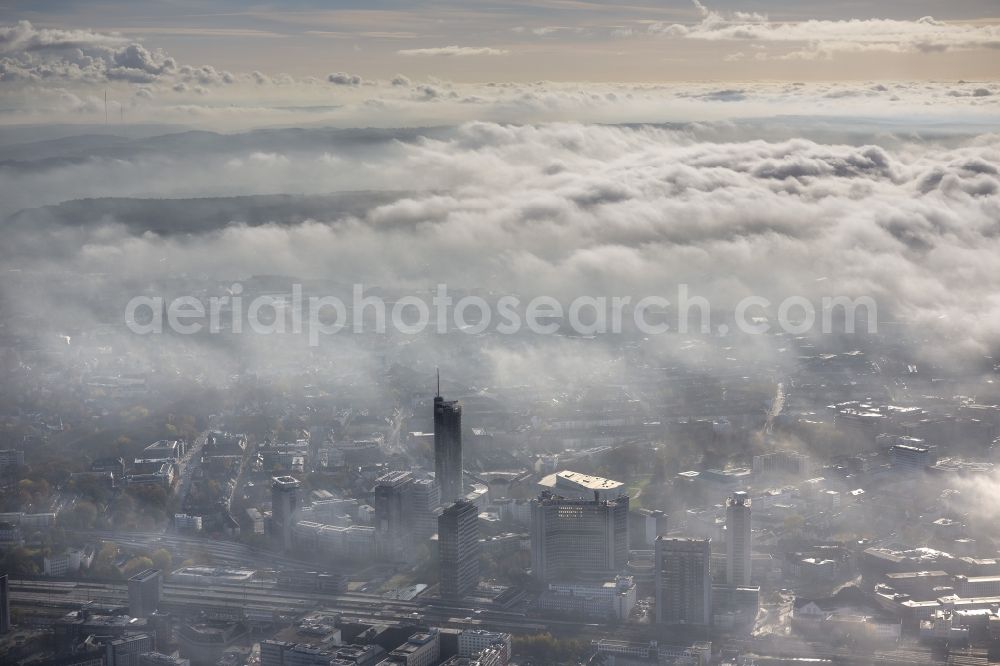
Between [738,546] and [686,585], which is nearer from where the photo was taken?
[686,585]

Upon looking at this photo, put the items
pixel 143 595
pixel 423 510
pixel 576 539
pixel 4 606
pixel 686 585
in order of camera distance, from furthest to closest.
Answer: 1. pixel 423 510
2. pixel 576 539
3. pixel 143 595
4. pixel 686 585
5. pixel 4 606

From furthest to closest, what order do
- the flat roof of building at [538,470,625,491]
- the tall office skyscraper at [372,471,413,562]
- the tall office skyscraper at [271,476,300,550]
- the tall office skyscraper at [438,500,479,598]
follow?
the flat roof of building at [538,470,625,491] < the tall office skyscraper at [271,476,300,550] < the tall office skyscraper at [372,471,413,562] < the tall office skyscraper at [438,500,479,598]

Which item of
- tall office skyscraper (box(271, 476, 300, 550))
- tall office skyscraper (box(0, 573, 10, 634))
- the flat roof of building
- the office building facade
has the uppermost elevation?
the office building facade

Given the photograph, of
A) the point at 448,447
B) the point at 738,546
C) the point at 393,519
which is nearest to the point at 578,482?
the point at 448,447

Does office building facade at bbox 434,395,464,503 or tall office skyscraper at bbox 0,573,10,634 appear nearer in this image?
tall office skyscraper at bbox 0,573,10,634

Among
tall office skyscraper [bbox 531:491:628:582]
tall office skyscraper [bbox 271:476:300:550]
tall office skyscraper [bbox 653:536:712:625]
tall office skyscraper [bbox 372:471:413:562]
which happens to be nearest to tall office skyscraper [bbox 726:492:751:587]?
tall office skyscraper [bbox 653:536:712:625]

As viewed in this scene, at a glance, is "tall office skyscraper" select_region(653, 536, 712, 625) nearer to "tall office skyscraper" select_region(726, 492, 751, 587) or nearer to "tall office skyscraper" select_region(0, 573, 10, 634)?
"tall office skyscraper" select_region(726, 492, 751, 587)

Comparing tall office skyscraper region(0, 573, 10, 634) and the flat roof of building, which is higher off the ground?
the flat roof of building

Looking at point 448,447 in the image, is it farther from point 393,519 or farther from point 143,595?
point 143,595
